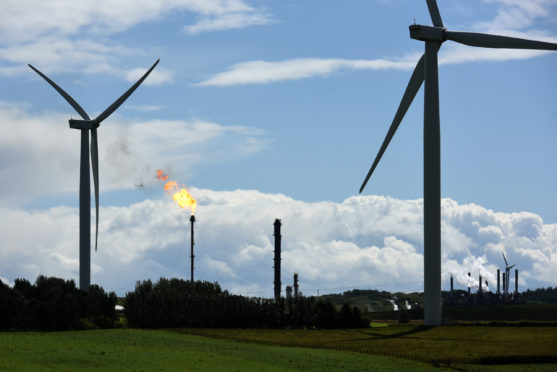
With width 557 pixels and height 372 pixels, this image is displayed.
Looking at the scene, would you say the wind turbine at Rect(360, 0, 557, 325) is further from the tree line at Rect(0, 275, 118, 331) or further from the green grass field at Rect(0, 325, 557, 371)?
the tree line at Rect(0, 275, 118, 331)

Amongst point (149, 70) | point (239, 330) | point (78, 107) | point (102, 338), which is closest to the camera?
point (102, 338)

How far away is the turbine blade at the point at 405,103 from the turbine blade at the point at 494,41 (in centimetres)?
547

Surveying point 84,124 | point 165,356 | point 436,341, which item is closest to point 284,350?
point 165,356

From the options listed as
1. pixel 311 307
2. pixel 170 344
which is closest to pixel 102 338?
pixel 170 344

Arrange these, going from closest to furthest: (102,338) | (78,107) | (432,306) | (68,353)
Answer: (68,353) → (102,338) → (432,306) → (78,107)

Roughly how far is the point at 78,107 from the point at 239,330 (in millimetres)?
45615

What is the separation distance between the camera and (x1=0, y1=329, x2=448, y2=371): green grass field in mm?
58469

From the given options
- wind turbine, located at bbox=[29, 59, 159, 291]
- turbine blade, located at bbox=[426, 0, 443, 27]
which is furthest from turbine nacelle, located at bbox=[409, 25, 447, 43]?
wind turbine, located at bbox=[29, 59, 159, 291]

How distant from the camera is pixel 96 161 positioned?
380 ft

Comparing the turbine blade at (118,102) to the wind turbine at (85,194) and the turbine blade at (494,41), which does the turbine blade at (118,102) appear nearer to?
the wind turbine at (85,194)

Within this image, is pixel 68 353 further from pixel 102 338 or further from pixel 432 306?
pixel 432 306

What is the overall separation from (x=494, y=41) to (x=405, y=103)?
1202cm

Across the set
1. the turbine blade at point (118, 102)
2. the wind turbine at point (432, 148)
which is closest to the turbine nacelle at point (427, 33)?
the wind turbine at point (432, 148)

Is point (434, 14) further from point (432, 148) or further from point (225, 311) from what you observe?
point (225, 311)
